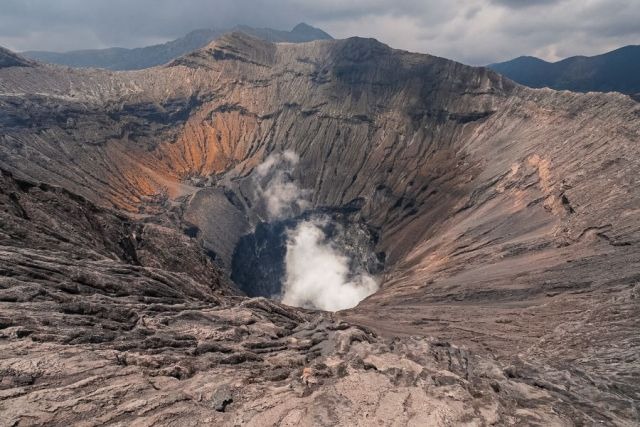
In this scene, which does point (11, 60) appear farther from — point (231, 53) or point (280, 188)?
point (280, 188)

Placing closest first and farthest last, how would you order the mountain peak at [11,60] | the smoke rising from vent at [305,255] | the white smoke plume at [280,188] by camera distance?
the smoke rising from vent at [305,255], the white smoke plume at [280,188], the mountain peak at [11,60]

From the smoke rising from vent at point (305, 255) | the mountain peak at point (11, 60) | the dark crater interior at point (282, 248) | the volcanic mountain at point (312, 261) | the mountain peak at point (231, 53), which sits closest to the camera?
the volcanic mountain at point (312, 261)

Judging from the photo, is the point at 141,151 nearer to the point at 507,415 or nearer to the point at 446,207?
the point at 446,207

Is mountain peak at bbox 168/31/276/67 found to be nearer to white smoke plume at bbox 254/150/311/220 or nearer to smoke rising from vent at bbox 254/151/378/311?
white smoke plume at bbox 254/150/311/220

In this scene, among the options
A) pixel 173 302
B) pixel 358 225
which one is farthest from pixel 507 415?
pixel 358 225

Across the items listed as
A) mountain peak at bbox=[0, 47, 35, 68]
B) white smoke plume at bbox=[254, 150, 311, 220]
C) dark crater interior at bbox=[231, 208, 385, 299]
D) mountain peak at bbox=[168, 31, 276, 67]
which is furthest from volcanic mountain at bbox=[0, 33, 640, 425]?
mountain peak at bbox=[168, 31, 276, 67]

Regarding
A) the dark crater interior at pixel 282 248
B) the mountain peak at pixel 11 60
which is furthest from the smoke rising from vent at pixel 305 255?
the mountain peak at pixel 11 60

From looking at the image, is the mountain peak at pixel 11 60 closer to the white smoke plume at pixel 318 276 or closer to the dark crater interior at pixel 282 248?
the dark crater interior at pixel 282 248

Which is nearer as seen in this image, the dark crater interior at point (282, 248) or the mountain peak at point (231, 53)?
the dark crater interior at point (282, 248)
